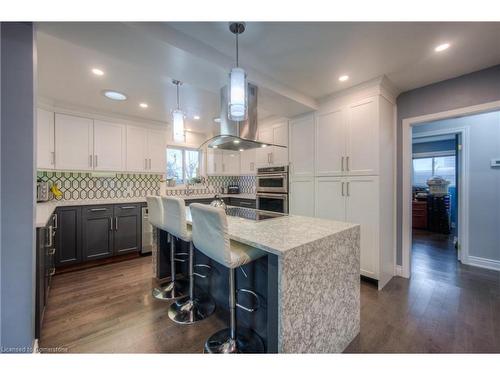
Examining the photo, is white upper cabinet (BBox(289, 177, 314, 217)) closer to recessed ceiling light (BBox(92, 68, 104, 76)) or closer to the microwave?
the microwave

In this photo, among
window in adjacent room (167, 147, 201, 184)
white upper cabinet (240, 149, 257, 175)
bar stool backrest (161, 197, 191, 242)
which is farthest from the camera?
window in adjacent room (167, 147, 201, 184)

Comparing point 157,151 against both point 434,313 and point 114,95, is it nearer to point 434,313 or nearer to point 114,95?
point 114,95

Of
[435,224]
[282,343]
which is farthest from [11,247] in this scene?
[435,224]

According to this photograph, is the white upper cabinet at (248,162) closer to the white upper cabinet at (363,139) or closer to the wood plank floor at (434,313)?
the white upper cabinet at (363,139)

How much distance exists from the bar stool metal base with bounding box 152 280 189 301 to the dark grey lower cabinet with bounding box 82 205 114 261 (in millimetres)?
1514

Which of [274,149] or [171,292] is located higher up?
[274,149]

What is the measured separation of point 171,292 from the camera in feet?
7.50

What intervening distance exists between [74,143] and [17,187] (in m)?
2.51

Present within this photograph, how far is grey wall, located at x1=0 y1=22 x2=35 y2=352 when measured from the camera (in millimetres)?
1188

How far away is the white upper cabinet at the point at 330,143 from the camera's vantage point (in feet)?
8.99

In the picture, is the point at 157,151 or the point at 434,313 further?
the point at 157,151

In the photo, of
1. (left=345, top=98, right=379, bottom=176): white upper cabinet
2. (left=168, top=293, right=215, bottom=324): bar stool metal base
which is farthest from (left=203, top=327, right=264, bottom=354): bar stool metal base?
(left=345, top=98, right=379, bottom=176): white upper cabinet

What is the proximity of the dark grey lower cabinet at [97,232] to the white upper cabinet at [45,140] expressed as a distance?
31.4 inches

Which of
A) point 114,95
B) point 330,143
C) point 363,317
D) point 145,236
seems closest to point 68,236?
point 145,236
